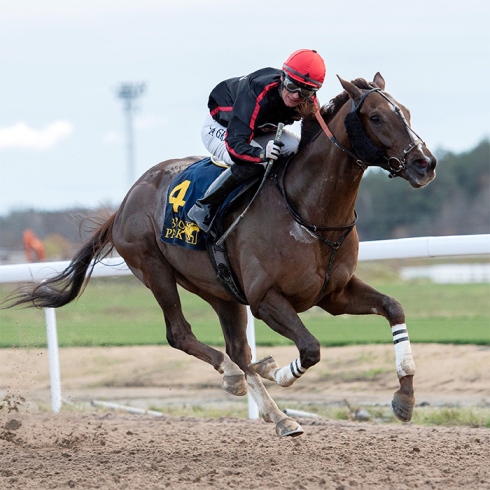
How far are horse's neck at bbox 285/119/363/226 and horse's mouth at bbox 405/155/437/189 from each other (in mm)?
464

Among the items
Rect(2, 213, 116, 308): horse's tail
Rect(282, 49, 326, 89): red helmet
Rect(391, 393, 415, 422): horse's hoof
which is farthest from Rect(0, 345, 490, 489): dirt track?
Rect(282, 49, 326, 89): red helmet

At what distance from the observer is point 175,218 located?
19.5 ft

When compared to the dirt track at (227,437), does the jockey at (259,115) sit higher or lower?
higher

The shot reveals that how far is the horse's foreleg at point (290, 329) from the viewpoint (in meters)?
5.03

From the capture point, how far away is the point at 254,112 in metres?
5.22

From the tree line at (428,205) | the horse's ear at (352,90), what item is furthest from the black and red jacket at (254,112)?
the tree line at (428,205)

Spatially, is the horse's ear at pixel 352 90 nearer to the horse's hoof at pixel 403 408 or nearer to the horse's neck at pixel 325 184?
the horse's neck at pixel 325 184

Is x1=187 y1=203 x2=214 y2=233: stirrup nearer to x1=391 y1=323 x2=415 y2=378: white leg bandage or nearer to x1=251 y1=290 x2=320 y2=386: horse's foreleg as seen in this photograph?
x1=251 y1=290 x2=320 y2=386: horse's foreleg

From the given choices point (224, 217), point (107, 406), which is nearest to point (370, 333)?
point (107, 406)

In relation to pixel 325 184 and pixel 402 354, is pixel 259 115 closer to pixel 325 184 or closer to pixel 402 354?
pixel 325 184

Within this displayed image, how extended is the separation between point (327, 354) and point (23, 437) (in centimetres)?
414

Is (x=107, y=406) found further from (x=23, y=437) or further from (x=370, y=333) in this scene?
(x=370, y=333)

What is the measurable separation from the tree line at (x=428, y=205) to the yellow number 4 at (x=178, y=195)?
22399mm

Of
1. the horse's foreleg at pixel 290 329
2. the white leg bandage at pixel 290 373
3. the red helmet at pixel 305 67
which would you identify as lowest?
the white leg bandage at pixel 290 373
